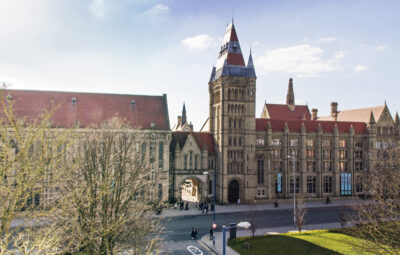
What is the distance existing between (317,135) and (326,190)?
11785 millimetres

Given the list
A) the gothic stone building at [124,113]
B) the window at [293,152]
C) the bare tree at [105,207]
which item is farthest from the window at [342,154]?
the bare tree at [105,207]

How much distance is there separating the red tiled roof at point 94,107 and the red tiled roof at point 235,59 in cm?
1418

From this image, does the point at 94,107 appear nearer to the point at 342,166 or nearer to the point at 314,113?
the point at 342,166

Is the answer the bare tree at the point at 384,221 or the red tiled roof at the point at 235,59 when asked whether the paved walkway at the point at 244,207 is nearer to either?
the bare tree at the point at 384,221

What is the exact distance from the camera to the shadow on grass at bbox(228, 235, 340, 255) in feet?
103

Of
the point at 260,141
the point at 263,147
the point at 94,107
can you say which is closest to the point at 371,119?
the point at 263,147

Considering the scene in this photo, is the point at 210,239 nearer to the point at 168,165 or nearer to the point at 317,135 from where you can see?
the point at 168,165

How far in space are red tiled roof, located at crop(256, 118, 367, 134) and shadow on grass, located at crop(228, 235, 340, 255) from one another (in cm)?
2934

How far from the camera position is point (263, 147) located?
201ft

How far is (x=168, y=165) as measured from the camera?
181 ft

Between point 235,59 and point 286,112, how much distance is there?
85.3 ft

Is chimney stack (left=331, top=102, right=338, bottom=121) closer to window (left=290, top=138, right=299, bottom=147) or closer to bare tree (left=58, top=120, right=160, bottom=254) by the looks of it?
window (left=290, top=138, right=299, bottom=147)

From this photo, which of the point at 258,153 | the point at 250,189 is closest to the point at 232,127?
the point at 258,153

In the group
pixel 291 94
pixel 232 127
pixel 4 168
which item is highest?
pixel 291 94
